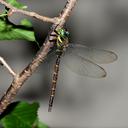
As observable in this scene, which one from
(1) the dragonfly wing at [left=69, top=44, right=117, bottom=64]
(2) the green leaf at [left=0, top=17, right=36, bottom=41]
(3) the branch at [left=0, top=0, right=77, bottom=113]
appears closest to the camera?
(3) the branch at [left=0, top=0, right=77, bottom=113]

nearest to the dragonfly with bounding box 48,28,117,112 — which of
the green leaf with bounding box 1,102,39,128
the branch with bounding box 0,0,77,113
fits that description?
the green leaf with bounding box 1,102,39,128

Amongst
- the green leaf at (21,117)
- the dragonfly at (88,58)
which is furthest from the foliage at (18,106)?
the dragonfly at (88,58)

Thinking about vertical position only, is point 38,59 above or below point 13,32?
below

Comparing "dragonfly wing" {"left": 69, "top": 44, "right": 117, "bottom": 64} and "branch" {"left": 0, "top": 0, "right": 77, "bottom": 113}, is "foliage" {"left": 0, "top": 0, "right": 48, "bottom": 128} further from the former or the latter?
"dragonfly wing" {"left": 69, "top": 44, "right": 117, "bottom": 64}

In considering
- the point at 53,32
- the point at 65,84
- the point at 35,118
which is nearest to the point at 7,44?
the point at 65,84

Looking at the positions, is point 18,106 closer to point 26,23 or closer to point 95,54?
point 26,23

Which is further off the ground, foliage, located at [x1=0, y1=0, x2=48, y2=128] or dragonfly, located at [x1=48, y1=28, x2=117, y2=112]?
dragonfly, located at [x1=48, y1=28, x2=117, y2=112]

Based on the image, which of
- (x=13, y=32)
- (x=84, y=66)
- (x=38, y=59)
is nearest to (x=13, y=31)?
(x=13, y=32)

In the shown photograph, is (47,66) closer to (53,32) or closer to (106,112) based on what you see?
(106,112)
